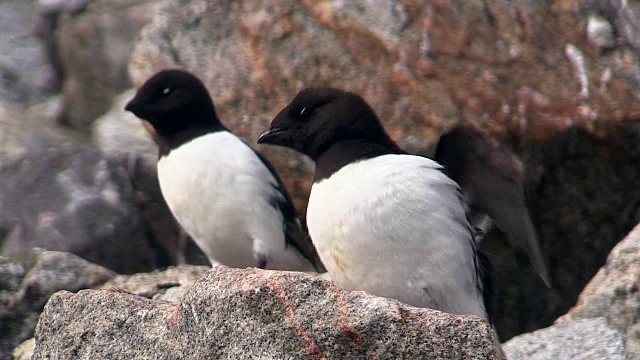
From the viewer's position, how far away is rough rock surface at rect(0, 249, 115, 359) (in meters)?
7.18

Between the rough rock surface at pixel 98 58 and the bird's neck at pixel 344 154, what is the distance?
745 cm

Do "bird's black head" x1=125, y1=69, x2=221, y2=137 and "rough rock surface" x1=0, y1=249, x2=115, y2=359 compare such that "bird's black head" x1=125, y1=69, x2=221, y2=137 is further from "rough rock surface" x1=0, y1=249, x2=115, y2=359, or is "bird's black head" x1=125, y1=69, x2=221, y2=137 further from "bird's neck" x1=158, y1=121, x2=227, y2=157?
"rough rock surface" x1=0, y1=249, x2=115, y2=359

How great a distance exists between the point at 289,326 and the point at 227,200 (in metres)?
3.57

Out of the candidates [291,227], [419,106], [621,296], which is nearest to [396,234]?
[621,296]

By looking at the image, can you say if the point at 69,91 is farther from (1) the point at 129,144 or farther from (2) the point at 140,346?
(2) the point at 140,346

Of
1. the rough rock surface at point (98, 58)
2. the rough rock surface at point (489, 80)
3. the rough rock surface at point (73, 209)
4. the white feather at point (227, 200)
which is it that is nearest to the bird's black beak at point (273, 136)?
the white feather at point (227, 200)

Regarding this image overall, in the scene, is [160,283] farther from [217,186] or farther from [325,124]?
[325,124]

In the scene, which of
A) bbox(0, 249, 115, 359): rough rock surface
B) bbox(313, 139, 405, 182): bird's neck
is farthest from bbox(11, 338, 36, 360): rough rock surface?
bbox(313, 139, 405, 182): bird's neck

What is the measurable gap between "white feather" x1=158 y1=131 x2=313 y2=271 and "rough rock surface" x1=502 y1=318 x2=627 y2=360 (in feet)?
7.55

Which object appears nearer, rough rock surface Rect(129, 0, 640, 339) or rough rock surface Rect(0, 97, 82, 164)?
rough rock surface Rect(129, 0, 640, 339)

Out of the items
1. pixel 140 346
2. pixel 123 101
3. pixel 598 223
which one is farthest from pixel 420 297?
pixel 123 101

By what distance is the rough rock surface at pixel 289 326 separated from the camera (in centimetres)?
480

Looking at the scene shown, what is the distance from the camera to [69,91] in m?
14.1

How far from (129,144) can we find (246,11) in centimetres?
191
